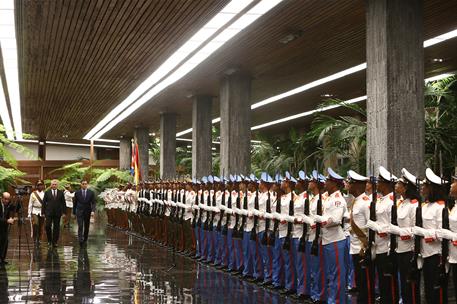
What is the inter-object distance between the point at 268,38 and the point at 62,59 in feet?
18.4

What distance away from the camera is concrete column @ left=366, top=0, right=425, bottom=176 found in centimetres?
1260

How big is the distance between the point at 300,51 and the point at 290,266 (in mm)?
7394

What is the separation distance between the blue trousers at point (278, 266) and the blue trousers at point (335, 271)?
1.80 meters

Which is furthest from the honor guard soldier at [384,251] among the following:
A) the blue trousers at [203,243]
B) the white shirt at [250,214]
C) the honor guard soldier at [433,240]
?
the blue trousers at [203,243]

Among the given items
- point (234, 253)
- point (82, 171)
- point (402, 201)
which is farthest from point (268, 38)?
point (82, 171)

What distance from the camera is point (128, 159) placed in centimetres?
4500

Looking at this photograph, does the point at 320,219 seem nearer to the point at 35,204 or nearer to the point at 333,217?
the point at 333,217

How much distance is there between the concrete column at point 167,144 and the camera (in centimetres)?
3039

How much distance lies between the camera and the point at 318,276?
1055 cm

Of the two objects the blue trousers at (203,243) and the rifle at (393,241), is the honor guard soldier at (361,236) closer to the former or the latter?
the rifle at (393,241)

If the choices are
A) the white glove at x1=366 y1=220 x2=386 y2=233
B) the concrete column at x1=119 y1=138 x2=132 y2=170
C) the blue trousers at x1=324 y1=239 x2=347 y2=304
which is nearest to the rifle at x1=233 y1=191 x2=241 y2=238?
the blue trousers at x1=324 y1=239 x2=347 y2=304

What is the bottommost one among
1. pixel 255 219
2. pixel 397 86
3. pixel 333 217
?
pixel 255 219

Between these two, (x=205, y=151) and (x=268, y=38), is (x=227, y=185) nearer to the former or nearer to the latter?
(x=268, y=38)

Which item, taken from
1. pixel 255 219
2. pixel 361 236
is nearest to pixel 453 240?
pixel 361 236
